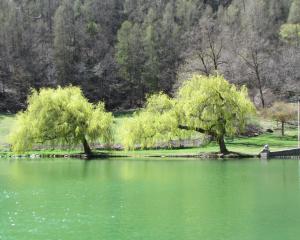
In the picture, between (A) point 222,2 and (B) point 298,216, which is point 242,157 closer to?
(B) point 298,216

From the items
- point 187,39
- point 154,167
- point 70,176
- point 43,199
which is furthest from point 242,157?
point 187,39

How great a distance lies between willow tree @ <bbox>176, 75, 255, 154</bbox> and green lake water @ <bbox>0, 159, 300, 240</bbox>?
9098mm

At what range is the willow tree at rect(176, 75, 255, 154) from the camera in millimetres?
51938

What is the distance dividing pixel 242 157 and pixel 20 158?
2155 centimetres

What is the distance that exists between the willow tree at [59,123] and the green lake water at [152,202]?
10240mm

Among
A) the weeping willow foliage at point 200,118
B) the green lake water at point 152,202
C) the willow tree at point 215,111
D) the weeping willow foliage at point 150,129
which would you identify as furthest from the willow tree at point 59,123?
the green lake water at point 152,202

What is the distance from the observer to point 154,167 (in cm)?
4278

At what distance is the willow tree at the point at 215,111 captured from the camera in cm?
5194

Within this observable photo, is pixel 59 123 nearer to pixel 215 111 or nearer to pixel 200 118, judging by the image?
pixel 200 118

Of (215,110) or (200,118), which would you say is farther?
(200,118)

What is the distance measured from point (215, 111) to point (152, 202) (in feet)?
89.3

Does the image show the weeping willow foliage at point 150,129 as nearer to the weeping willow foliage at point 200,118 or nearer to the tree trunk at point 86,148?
the weeping willow foliage at point 200,118

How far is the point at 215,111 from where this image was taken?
2045 inches

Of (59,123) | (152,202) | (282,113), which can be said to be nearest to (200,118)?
(59,123)
